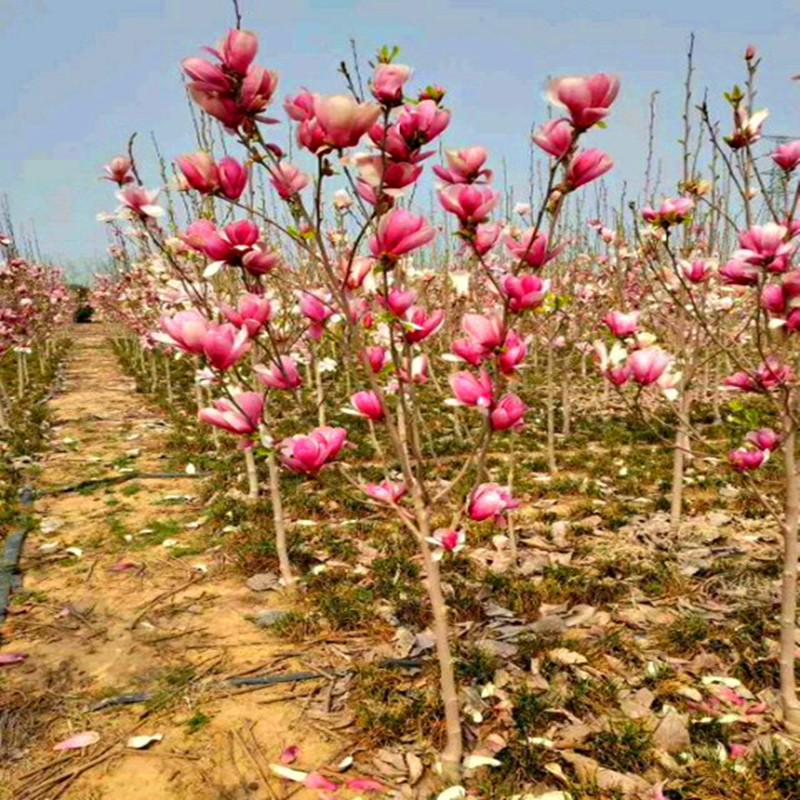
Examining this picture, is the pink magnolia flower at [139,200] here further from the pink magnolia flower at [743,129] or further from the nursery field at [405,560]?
the pink magnolia flower at [743,129]

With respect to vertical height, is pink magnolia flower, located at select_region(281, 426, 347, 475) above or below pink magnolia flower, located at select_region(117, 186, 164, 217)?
below

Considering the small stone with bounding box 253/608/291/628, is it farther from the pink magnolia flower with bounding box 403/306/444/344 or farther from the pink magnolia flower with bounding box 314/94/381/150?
the pink magnolia flower with bounding box 314/94/381/150

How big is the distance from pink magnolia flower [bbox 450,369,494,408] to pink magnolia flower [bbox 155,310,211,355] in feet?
2.15

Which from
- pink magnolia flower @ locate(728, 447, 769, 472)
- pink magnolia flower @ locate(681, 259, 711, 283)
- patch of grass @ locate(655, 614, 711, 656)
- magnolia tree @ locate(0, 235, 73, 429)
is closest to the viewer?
pink magnolia flower @ locate(728, 447, 769, 472)

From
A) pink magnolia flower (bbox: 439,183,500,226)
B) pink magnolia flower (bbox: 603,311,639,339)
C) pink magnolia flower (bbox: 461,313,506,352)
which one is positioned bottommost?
pink magnolia flower (bbox: 603,311,639,339)

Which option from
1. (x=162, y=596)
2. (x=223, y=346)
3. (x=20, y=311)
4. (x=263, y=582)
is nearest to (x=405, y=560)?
(x=263, y=582)

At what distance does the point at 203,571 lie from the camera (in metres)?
3.92

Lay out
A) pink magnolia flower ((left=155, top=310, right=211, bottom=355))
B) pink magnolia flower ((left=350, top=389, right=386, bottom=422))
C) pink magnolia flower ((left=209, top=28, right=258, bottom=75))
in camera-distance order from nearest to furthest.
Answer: pink magnolia flower ((left=209, top=28, right=258, bottom=75)), pink magnolia flower ((left=155, top=310, right=211, bottom=355)), pink magnolia flower ((left=350, top=389, right=386, bottom=422))

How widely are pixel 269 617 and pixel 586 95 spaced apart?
2879 millimetres

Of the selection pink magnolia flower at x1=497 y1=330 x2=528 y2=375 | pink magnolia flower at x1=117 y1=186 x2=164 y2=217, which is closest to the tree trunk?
pink magnolia flower at x1=497 y1=330 x2=528 y2=375

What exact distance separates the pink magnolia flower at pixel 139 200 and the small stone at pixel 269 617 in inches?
86.8

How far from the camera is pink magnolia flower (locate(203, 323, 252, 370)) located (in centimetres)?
150

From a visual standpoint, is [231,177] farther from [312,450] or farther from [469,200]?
[312,450]

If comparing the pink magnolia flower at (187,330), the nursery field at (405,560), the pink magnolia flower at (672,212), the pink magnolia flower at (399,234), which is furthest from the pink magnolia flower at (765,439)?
the pink magnolia flower at (187,330)
